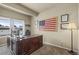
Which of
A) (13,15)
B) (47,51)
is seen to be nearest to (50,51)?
(47,51)

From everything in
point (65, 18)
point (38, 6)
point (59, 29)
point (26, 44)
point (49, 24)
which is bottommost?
point (26, 44)

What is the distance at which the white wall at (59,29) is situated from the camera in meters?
1.92

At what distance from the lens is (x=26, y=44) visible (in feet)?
6.67

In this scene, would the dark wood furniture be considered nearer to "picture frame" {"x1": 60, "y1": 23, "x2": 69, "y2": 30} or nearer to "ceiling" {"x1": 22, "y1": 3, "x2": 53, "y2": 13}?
"picture frame" {"x1": 60, "y1": 23, "x2": 69, "y2": 30}

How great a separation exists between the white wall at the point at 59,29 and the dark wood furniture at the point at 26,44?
0.48ft

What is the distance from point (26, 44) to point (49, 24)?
0.70 meters

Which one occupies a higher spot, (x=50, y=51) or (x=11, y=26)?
(x=11, y=26)

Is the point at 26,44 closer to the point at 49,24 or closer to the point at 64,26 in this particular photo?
the point at 49,24

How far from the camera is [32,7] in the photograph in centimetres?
202

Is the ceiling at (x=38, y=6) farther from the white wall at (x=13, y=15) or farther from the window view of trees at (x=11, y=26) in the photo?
the window view of trees at (x=11, y=26)

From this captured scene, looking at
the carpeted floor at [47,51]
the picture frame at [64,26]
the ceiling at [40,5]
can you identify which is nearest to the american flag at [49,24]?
the picture frame at [64,26]

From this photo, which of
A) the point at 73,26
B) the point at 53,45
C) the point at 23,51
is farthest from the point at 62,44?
the point at 23,51

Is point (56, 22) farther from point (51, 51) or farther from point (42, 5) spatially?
point (51, 51)
